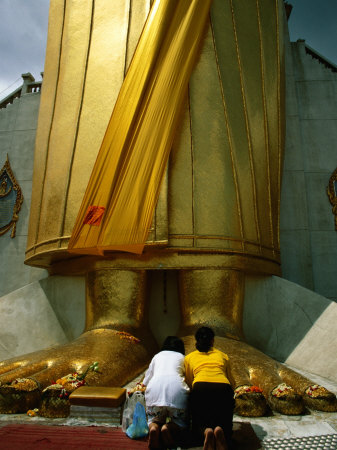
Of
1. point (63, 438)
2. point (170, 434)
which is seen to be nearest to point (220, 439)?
point (170, 434)

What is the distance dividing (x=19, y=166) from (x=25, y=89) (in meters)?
1.31

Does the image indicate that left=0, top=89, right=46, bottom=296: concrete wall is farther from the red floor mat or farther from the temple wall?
the red floor mat

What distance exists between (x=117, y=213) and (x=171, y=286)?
0.88m

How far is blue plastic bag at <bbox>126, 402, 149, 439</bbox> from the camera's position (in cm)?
165

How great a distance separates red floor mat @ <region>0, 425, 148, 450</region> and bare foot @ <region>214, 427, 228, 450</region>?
307mm

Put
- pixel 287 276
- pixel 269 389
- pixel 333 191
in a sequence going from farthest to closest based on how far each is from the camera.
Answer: pixel 333 191, pixel 287 276, pixel 269 389

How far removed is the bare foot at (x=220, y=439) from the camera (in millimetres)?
1431

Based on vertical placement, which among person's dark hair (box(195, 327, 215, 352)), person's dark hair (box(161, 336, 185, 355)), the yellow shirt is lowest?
the yellow shirt

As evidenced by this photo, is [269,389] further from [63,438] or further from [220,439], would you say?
[63,438]

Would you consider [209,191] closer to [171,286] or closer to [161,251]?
[161,251]

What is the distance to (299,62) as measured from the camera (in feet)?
→ 17.8

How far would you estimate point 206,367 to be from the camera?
1652 mm

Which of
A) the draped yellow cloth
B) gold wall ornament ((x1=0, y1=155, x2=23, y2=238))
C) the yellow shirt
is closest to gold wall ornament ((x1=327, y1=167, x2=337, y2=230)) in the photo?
the draped yellow cloth

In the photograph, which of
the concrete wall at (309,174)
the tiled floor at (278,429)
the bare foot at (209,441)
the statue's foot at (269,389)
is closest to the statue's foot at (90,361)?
the tiled floor at (278,429)
